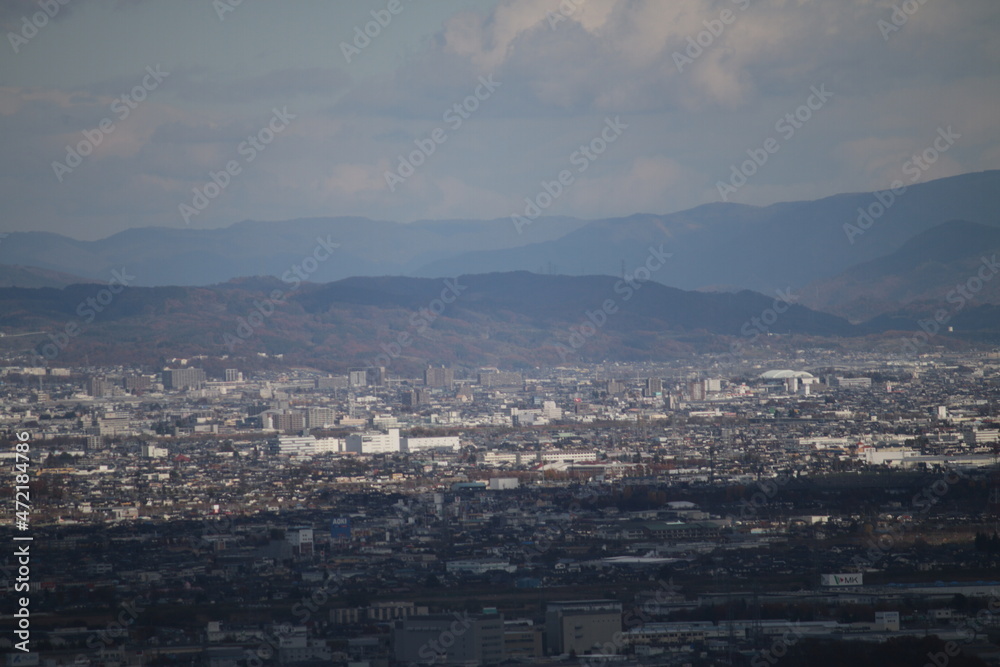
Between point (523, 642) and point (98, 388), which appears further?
point (98, 388)

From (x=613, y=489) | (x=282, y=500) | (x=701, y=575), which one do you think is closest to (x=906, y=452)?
(x=613, y=489)

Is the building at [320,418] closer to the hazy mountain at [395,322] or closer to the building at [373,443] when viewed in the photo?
the building at [373,443]

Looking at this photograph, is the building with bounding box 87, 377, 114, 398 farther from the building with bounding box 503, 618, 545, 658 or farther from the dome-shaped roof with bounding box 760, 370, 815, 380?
the building with bounding box 503, 618, 545, 658

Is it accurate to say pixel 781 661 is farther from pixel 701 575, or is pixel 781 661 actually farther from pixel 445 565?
pixel 445 565

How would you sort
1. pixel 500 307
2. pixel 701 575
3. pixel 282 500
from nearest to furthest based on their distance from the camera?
pixel 701 575, pixel 282 500, pixel 500 307

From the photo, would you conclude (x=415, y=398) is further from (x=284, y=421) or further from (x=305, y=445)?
(x=305, y=445)

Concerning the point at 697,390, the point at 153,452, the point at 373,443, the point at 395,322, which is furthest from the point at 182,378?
the point at 153,452
